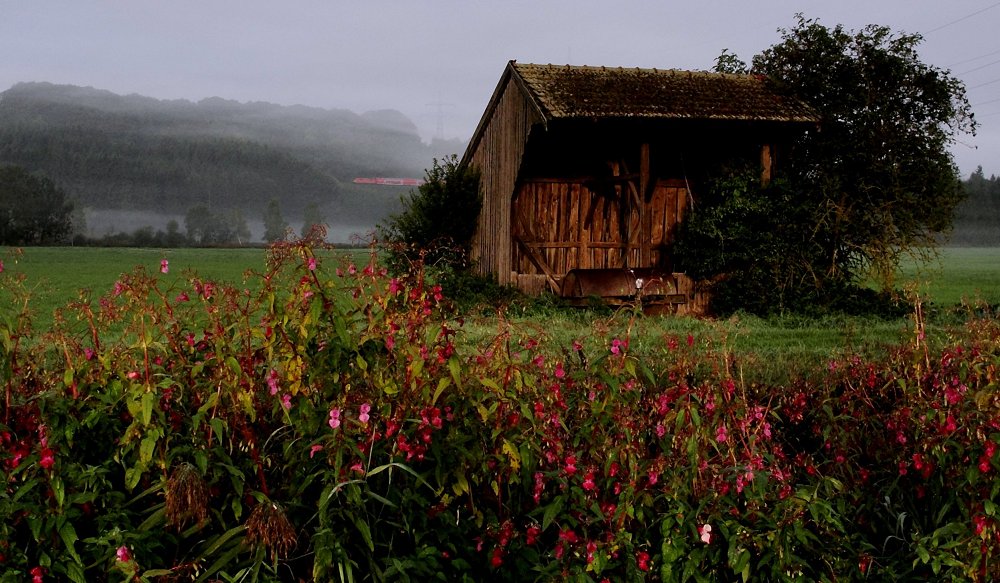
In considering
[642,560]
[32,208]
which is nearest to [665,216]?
[642,560]

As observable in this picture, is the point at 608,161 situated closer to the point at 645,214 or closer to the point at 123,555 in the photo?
the point at 645,214

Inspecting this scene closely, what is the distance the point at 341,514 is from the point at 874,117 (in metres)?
18.6

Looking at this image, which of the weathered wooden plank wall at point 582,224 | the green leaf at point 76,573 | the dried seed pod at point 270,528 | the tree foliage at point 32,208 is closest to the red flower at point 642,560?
the dried seed pod at point 270,528

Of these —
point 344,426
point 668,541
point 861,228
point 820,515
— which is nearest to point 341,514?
point 344,426

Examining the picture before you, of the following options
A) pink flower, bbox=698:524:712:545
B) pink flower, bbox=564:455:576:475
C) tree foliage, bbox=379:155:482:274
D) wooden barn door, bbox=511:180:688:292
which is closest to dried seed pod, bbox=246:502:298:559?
pink flower, bbox=564:455:576:475

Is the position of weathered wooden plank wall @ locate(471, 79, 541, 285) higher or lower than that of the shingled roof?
lower

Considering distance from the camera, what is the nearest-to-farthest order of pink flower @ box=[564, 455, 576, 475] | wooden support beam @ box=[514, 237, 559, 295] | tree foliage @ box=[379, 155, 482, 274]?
pink flower @ box=[564, 455, 576, 475] → wooden support beam @ box=[514, 237, 559, 295] → tree foliage @ box=[379, 155, 482, 274]

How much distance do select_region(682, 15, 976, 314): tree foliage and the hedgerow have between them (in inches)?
552

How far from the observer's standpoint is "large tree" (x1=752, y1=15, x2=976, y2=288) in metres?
18.8

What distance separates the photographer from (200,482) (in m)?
3.49

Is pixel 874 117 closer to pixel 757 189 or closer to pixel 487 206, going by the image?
pixel 757 189

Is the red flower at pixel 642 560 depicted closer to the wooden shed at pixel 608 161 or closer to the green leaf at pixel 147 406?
the green leaf at pixel 147 406

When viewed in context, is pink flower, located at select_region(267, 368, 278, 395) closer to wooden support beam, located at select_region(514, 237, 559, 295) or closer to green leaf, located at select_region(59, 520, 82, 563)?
green leaf, located at select_region(59, 520, 82, 563)

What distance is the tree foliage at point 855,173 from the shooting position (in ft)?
59.2
